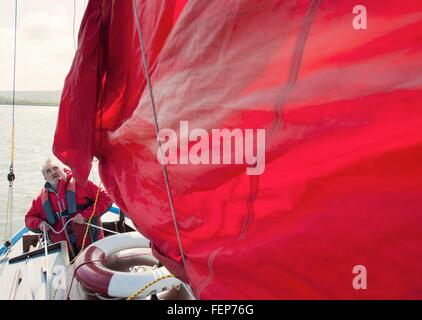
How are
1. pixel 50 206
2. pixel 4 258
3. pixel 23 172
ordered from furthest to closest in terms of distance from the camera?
pixel 23 172 < pixel 50 206 < pixel 4 258

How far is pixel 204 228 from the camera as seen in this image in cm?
77

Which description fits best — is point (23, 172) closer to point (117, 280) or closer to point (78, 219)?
point (78, 219)

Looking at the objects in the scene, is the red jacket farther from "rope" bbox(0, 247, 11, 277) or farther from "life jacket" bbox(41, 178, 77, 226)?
"rope" bbox(0, 247, 11, 277)

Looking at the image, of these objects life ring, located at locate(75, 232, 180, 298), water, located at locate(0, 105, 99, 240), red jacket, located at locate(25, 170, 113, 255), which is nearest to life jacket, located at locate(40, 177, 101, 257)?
red jacket, located at locate(25, 170, 113, 255)

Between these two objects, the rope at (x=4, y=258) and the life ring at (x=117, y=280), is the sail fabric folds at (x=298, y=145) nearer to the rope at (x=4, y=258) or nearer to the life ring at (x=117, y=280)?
the life ring at (x=117, y=280)

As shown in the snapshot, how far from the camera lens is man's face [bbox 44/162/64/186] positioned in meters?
3.21

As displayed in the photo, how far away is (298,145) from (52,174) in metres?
3.08

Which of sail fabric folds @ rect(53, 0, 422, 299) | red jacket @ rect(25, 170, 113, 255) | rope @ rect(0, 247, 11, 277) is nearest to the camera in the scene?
sail fabric folds @ rect(53, 0, 422, 299)

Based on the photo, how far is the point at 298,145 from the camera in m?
0.57

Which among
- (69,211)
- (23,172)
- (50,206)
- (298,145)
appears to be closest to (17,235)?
(50,206)

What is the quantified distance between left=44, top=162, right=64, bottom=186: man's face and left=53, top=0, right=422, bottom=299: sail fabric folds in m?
2.63
